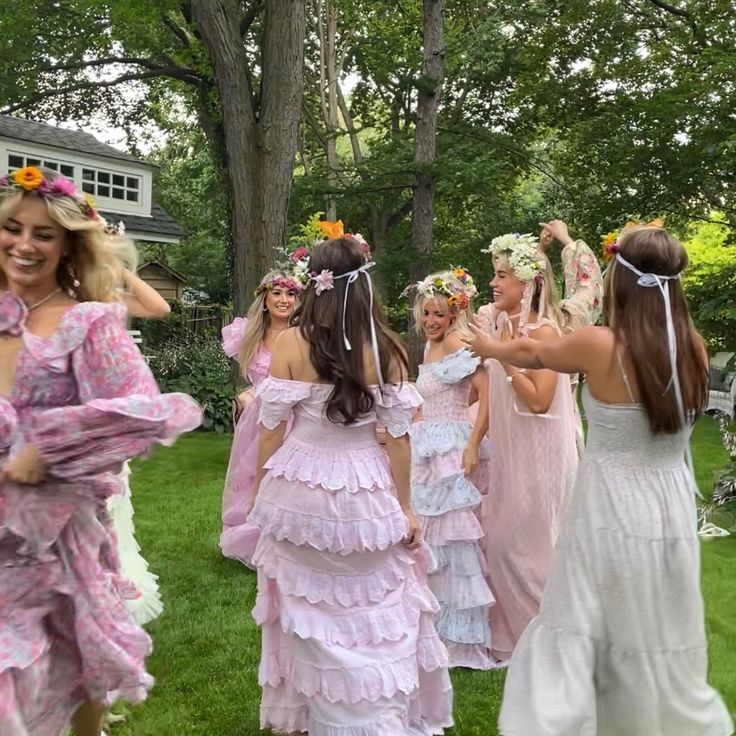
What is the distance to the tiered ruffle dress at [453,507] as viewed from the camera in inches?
183

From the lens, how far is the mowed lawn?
155 inches

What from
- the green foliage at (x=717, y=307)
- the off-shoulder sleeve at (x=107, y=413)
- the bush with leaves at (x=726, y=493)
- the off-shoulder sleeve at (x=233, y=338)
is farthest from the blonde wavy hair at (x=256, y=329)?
the bush with leaves at (x=726, y=493)

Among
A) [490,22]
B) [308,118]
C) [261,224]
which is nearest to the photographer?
[261,224]

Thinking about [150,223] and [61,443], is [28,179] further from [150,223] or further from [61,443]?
[150,223]

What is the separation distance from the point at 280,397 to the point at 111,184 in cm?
1901

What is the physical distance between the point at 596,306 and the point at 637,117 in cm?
1130

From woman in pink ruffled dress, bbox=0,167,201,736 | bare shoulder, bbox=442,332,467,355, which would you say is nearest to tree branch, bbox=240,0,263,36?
bare shoulder, bbox=442,332,467,355

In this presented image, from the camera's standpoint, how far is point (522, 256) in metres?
4.55

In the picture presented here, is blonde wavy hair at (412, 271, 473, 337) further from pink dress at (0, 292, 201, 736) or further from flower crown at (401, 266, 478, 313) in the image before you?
pink dress at (0, 292, 201, 736)

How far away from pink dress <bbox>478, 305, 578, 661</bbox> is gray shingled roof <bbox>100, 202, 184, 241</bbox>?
55.0ft

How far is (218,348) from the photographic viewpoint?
16.3 m

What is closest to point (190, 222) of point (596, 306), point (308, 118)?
point (308, 118)

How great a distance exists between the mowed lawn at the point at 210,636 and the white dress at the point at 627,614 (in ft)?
2.85

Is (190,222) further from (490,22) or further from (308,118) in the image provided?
(490,22)
